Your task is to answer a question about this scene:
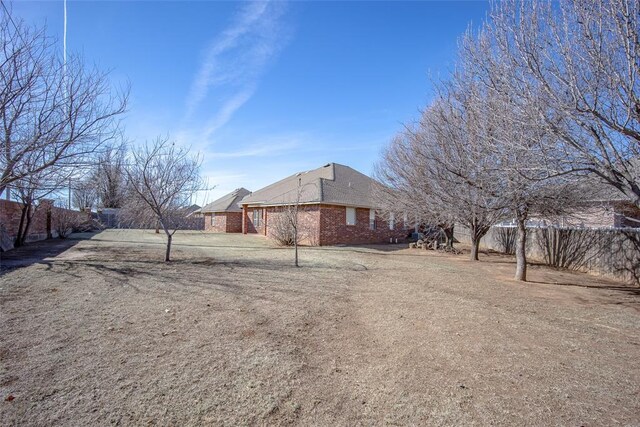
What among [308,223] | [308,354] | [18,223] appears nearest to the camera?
[308,354]

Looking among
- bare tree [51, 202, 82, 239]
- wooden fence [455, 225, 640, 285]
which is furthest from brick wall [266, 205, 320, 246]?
bare tree [51, 202, 82, 239]

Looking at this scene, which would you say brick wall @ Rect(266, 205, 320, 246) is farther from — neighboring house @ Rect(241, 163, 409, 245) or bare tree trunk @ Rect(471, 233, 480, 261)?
bare tree trunk @ Rect(471, 233, 480, 261)

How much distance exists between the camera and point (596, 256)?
11.7 meters

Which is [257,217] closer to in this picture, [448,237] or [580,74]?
[448,237]

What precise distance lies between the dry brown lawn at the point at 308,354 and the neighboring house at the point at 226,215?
23.0 metres

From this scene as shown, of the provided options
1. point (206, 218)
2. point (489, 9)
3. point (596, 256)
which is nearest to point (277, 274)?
point (489, 9)

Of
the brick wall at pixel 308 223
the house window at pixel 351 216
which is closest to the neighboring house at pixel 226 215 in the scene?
the brick wall at pixel 308 223

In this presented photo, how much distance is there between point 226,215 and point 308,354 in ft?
92.8

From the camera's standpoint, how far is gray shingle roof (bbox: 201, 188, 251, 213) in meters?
31.2

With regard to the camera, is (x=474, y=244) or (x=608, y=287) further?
(x=474, y=244)

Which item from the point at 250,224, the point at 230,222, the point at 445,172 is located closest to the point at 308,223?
the point at 445,172

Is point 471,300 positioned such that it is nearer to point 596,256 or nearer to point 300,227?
point 596,256

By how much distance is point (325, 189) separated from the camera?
19922 mm

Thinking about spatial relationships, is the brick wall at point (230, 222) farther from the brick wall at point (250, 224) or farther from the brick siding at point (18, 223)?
the brick siding at point (18, 223)
